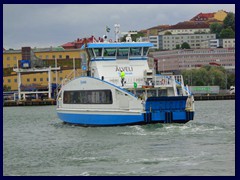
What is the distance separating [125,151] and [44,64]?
105m

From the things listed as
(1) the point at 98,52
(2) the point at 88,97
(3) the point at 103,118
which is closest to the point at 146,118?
(3) the point at 103,118

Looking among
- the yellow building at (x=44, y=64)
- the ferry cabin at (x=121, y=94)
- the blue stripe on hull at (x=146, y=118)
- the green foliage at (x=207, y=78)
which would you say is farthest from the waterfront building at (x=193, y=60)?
the blue stripe on hull at (x=146, y=118)

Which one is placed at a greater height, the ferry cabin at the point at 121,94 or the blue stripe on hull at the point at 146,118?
the ferry cabin at the point at 121,94

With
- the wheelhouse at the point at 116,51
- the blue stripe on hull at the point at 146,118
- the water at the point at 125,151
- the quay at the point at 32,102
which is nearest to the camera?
the water at the point at 125,151

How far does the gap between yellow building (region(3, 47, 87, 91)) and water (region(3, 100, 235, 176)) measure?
83722 millimetres

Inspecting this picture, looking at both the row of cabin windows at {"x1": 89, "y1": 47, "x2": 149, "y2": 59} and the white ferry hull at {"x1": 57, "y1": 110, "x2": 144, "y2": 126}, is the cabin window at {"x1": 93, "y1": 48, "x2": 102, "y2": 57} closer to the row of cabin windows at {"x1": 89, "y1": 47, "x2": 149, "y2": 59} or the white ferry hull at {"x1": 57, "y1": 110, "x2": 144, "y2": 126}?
the row of cabin windows at {"x1": 89, "y1": 47, "x2": 149, "y2": 59}

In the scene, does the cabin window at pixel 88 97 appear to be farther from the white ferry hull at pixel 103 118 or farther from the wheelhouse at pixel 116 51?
the wheelhouse at pixel 116 51

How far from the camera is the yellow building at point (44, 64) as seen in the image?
127875 millimetres

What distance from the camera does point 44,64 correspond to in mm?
132750

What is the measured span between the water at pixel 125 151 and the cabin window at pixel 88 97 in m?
1.42

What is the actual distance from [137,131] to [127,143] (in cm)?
435

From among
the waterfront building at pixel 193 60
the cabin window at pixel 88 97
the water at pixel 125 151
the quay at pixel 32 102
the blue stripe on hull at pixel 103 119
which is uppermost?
the waterfront building at pixel 193 60

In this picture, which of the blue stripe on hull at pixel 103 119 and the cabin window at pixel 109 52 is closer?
the blue stripe on hull at pixel 103 119

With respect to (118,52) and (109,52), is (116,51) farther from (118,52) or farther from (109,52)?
(109,52)
